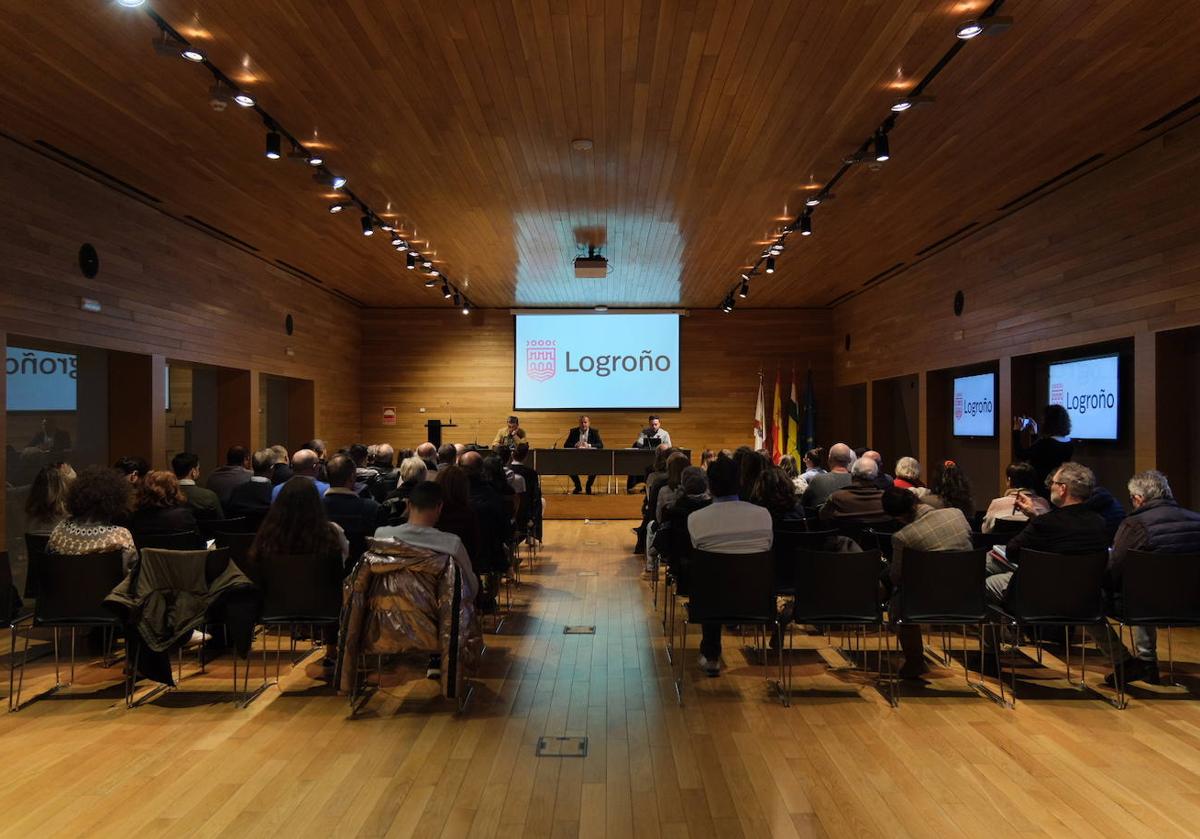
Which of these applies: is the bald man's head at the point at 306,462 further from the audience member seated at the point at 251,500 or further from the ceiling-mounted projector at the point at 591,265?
the ceiling-mounted projector at the point at 591,265

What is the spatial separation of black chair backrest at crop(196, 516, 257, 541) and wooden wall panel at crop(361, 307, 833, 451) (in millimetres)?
10339

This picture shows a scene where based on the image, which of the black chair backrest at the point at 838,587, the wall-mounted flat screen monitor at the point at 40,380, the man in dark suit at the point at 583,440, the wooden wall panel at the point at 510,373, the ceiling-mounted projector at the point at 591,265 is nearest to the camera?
the black chair backrest at the point at 838,587

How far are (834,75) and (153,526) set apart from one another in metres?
5.12

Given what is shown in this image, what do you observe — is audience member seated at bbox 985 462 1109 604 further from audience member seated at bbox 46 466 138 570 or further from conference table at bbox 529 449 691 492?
conference table at bbox 529 449 691 492

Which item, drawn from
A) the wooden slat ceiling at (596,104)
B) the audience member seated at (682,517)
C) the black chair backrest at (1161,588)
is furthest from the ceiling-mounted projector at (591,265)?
the black chair backrest at (1161,588)

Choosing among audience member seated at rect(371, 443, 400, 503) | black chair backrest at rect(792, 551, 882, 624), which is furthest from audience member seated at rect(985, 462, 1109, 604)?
audience member seated at rect(371, 443, 400, 503)

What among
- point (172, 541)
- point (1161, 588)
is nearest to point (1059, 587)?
point (1161, 588)

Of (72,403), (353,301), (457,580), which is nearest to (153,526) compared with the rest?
(457,580)

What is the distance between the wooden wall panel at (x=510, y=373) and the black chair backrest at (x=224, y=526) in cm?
1034

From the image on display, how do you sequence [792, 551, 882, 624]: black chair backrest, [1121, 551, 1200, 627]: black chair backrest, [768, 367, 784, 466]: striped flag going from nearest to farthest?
1. [1121, 551, 1200, 627]: black chair backrest
2. [792, 551, 882, 624]: black chair backrest
3. [768, 367, 784, 466]: striped flag

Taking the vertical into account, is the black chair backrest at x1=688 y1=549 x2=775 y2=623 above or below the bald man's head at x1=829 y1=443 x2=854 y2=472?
below

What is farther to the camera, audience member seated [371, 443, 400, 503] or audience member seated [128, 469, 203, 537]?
audience member seated [371, 443, 400, 503]

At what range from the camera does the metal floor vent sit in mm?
3920

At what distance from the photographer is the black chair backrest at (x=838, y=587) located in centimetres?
462
